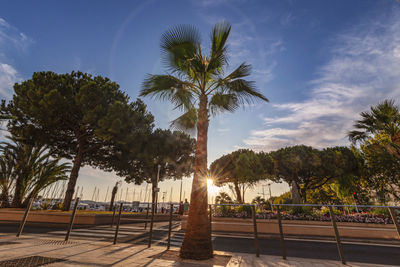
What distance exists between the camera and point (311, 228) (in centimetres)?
942

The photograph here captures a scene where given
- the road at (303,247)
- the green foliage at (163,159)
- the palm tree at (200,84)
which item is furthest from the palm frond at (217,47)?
the green foliage at (163,159)

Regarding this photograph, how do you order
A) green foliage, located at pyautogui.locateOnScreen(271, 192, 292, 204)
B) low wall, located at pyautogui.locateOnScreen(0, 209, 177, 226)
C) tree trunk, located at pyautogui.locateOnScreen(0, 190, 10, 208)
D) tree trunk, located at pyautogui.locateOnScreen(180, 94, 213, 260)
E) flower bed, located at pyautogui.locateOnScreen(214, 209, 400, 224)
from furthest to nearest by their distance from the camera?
1. green foliage, located at pyautogui.locateOnScreen(271, 192, 292, 204)
2. tree trunk, located at pyautogui.locateOnScreen(0, 190, 10, 208)
3. low wall, located at pyautogui.locateOnScreen(0, 209, 177, 226)
4. flower bed, located at pyautogui.locateOnScreen(214, 209, 400, 224)
5. tree trunk, located at pyautogui.locateOnScreen(180, 94, 213, 260)

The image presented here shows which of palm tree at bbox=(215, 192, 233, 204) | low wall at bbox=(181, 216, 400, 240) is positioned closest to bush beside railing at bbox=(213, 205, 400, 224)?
low wall at bbox=(181, 216, 400, 240)

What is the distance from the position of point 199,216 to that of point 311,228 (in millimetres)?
7992

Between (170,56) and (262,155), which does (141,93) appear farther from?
(262,155)

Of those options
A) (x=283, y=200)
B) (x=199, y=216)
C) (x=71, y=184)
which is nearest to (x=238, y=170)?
(x=283, y=200)

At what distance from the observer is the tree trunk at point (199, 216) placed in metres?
4.28

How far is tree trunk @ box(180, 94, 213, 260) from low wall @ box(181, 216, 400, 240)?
21.0 feet

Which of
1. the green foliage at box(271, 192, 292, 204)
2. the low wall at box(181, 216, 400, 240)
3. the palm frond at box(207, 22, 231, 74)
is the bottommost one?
the low wall at box(181, 216, 400, 240)

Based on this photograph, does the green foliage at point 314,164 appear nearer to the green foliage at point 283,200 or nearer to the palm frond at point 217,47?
the green foliage at point 283,200

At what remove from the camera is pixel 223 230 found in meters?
10.4

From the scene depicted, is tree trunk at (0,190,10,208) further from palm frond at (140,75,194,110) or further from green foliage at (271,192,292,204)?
green foliage at (271,192,292,204)

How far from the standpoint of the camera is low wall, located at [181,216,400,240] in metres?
8.67

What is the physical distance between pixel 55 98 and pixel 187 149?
1688cm
